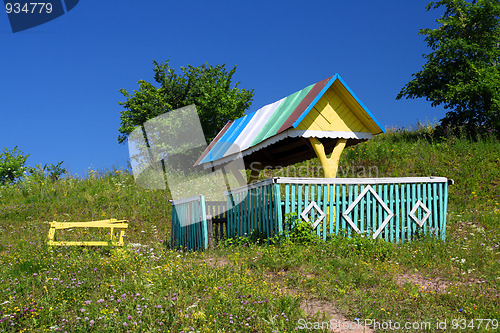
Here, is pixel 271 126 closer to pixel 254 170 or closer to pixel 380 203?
pixel 254 170

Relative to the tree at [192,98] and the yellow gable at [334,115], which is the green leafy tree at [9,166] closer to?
the tree at [192,98]

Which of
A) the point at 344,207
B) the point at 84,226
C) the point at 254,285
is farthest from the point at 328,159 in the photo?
the point at 84,226

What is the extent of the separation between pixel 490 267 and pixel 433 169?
34.7 feet

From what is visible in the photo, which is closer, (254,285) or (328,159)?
(254,285)

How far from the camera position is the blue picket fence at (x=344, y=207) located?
9.33 metres

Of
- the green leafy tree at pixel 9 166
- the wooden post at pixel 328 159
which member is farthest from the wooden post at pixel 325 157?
the green leafy tree at pixel 9 166

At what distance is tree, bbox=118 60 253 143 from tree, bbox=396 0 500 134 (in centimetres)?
1013

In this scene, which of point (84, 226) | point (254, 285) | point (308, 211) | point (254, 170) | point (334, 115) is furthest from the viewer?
point (254, 170)

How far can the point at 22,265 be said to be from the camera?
7797 millimetres

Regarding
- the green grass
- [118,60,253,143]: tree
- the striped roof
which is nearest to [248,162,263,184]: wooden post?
the striped roof

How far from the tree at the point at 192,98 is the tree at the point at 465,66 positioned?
10.1 meters

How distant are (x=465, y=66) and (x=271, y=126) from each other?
16.7 meters

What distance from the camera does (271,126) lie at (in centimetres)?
1029

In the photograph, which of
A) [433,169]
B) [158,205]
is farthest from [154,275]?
[433,169]
